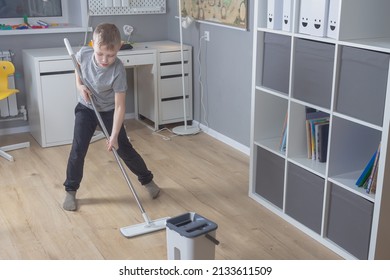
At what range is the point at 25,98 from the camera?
4617 mm

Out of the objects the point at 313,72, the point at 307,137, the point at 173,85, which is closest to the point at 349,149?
the point at 307,137

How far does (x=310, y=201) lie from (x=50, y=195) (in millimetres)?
1608

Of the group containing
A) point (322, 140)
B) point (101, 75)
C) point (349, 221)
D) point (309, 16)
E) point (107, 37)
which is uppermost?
point (309, 16)

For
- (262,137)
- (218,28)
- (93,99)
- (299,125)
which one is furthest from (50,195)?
(218,28)

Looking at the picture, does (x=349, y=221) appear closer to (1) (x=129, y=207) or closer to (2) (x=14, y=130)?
(1) (x=129, y=207)

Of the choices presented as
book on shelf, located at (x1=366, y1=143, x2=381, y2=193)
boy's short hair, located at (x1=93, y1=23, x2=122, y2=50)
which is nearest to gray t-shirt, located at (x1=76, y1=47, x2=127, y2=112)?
boy's short hair, located at (x1=93, y1=23, x2=122, y2=50)

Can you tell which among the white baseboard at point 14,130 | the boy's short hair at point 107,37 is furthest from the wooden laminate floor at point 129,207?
the boy's short hair at point 107,37

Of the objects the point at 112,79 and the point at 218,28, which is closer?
the point at 112,79

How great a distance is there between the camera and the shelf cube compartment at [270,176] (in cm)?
303

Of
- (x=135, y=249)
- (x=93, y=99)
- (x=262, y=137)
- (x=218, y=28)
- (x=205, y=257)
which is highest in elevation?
(x=218, y=28)

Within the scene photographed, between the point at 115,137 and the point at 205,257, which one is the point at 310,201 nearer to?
the point at 205,257

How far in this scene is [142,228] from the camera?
2.87 m

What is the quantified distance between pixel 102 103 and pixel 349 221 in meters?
1.50

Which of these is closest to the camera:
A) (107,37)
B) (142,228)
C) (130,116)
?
(107,37)
